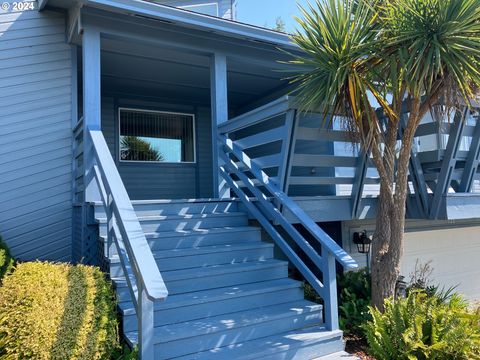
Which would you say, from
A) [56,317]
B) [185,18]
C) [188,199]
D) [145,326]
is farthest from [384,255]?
[185,18]

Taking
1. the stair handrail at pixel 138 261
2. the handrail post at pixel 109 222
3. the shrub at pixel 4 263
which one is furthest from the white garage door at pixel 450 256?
the shrub at pixel 4 263

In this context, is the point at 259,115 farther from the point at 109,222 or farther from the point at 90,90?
the point at 109,222

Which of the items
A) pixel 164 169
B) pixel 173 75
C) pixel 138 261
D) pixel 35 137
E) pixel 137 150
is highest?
pixel 173 75

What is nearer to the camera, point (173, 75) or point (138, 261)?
Result: point (138, 261)

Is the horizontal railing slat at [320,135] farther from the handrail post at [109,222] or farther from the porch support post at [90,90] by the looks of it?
the porch support post at [90,90]

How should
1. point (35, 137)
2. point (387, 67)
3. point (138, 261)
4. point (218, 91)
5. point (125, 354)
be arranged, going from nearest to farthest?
point (138, 261) < point (125, 354) < point (387, 67) < point (35, 137) < point (218, 91)

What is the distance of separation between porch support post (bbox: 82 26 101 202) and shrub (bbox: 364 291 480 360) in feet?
10.7

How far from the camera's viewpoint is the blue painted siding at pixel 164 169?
6.98 meters

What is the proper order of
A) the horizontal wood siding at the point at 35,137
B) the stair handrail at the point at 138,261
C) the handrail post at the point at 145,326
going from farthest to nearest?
the horizontal wood siding at the point at 35,137 → the handrail post at the point at 145,326 → the stair handrail at the point at 138,261

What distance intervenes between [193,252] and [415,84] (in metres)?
2.58

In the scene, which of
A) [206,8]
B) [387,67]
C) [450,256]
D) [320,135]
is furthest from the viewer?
[450,256]

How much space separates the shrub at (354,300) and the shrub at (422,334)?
1.43 ft

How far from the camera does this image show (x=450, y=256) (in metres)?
7.38

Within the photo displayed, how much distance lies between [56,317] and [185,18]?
3679 millimetres
